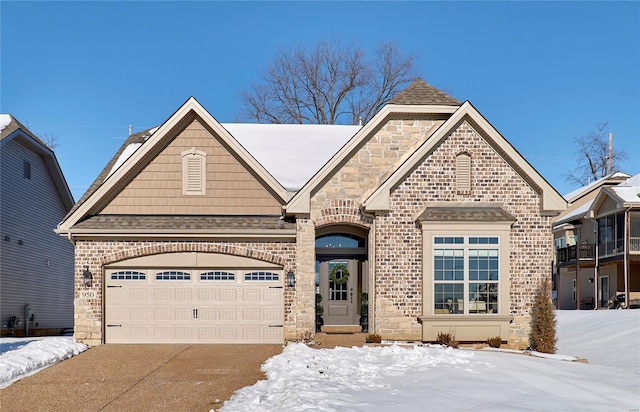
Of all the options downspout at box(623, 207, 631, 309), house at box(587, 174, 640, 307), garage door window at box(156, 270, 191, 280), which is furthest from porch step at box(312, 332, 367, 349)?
downspout at box(623, 207, 631, 309)

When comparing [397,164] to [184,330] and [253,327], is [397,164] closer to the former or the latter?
[253,327]

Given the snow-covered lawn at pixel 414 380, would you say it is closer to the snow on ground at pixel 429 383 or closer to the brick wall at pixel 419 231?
the snow on ground at pixel 429 383

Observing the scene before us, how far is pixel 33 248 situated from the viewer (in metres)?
23.5

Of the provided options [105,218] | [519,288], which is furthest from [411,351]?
[105,218]

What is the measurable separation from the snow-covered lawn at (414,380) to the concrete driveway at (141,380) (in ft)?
1.52

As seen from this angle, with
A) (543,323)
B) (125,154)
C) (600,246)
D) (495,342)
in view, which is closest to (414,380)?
(495,342)

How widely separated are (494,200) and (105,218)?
1002 centimetres

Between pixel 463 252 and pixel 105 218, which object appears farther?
pixel 105 218

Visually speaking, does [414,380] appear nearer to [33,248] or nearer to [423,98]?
[423,98]

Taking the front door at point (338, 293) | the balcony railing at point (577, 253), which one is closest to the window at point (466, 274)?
the front door at point (338, 293)

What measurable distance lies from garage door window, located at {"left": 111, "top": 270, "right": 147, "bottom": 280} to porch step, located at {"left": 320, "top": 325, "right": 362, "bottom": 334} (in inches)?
210

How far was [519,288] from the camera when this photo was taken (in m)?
15.8

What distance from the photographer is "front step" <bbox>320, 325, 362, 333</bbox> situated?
59.3ft

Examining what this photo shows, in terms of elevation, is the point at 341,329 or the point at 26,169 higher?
the point at 26,169
